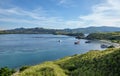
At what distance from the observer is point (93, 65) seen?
142 ft

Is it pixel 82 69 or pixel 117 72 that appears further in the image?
pixel 82 69

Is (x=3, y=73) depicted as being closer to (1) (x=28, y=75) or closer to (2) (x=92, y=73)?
(1) (x=28, y=75)

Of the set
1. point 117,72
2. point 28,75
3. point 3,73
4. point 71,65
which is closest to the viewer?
point 117,72

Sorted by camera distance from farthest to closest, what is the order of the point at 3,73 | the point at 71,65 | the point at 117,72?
the point at 3,73 < the point at 71,65 < the point at 117,72

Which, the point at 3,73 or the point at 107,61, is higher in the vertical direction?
the point at 107,61

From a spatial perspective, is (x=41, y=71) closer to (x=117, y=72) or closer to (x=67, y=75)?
(x=67, y=75)

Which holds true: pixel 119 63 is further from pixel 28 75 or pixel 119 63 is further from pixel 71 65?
pixel 28 75

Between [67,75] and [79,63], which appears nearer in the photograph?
[67,75]

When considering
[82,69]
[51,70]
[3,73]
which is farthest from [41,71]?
[3,73]

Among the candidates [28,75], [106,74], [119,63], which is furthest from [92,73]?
[28,75]

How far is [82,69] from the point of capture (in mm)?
43125

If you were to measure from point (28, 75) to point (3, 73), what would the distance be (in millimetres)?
11553

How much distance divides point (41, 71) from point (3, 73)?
11.9 meters

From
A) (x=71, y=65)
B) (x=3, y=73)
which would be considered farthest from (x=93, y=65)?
(x=3, y=73)
